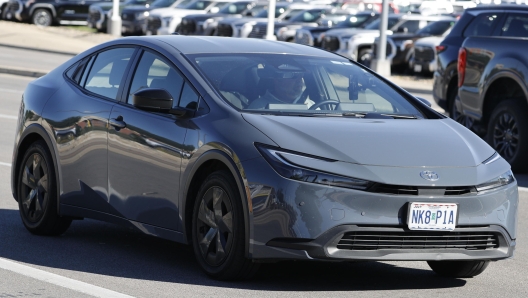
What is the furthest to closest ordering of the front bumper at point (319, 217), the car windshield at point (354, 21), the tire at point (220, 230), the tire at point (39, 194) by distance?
the car windshield at point (354, 21) → the tire at point (39, 194) → the tire at point (220, 230) → the front bumper at point (319, 217)

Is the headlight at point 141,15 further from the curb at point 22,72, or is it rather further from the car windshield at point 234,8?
the curb at point 22,72

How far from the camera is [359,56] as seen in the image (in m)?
32.4

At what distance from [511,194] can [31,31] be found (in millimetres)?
34113

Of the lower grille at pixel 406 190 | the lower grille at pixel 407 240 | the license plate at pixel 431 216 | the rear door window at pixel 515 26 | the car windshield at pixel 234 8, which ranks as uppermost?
the lower grille at pixel 406 190

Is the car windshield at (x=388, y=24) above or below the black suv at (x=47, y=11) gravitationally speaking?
above

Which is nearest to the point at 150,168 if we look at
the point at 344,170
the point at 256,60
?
the point at 256,60

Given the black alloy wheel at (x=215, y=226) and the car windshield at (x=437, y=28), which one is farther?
the car windshield at (x=437, y=28)

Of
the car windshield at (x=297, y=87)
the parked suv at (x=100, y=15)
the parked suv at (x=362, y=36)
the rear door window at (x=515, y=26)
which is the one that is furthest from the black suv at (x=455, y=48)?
the parked suv at (x=100, y=15)

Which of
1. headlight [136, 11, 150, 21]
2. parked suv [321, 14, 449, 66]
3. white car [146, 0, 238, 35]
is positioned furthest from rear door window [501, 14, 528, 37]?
headlight [136, 11, 150, 21]

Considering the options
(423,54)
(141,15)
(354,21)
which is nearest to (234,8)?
(141,15)

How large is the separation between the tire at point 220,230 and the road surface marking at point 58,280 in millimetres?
632

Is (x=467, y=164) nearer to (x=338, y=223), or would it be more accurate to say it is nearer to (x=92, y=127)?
(x=338, y=223)

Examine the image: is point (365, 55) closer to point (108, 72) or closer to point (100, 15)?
point (100, 15)

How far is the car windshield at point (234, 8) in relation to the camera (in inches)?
1692
